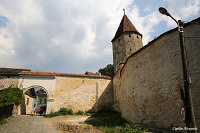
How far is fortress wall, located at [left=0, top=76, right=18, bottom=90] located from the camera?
1267 cm

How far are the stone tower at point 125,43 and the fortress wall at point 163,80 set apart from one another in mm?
9121

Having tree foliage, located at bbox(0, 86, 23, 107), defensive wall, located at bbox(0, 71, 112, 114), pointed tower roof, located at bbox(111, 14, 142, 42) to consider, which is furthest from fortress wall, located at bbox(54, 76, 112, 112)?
pointed tower roof, located at bbox(111, 14, 142, 42)

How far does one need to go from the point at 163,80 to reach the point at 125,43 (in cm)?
1242

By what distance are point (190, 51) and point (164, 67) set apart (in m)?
1.38

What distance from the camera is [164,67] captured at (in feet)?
20.9

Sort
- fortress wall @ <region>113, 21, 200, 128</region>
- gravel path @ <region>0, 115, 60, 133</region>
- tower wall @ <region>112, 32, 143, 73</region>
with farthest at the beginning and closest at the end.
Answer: tower wall @ <region>112, 32, 143, 73</region> → gravel path @ <region>0, 115, 60, 133</region> → fortress wall @ <region>113, 21, 200, 128</region>

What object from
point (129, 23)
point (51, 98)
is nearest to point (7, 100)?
Answer: point (51, 98)

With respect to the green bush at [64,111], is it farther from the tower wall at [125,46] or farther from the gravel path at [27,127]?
the tower wall at [125,46]

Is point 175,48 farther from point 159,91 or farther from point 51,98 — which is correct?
point 51,98

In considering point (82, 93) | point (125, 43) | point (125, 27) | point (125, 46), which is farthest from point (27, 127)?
point (125, 27)

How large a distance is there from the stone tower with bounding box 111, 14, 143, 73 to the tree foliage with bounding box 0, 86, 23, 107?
12.9 meters

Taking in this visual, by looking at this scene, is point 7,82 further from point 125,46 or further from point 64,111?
point 125,46

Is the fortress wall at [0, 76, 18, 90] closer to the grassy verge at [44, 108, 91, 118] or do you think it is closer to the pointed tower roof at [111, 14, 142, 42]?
the grassy verge at [44, 108, 91, 118]

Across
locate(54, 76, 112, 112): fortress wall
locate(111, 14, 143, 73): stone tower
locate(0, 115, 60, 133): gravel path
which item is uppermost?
locate(111, 14, 143, 73): stone tower
